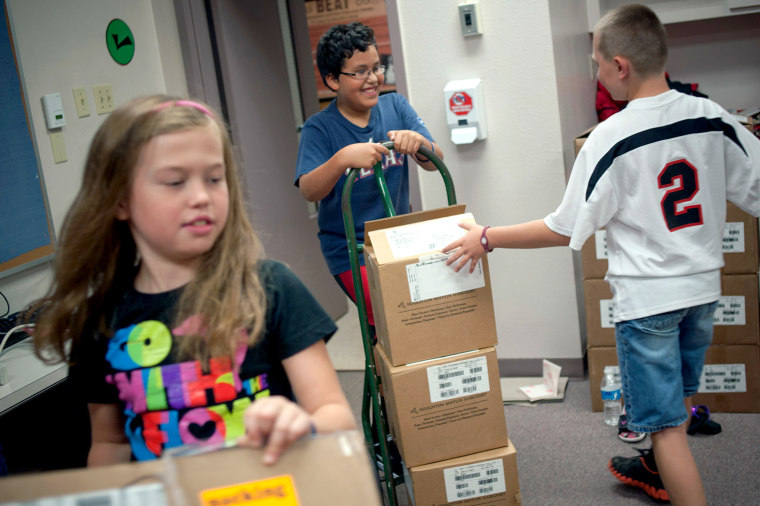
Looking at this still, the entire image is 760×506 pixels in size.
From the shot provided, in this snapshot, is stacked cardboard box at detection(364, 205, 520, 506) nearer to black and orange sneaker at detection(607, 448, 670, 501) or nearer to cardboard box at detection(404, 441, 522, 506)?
cardboard box at detection(404, 441, 522, 506)

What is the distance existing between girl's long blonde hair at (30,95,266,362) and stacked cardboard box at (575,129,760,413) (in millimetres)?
1749

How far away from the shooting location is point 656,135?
1712 mm

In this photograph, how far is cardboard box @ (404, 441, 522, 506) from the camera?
6.21ft

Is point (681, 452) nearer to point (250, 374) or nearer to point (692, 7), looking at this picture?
point (250, 374)

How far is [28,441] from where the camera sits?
194 cm

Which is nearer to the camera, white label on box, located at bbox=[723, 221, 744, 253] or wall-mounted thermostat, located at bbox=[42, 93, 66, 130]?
white label on box, located at bbox=[723, 221, 744, 253]

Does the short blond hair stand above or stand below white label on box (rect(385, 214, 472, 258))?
above

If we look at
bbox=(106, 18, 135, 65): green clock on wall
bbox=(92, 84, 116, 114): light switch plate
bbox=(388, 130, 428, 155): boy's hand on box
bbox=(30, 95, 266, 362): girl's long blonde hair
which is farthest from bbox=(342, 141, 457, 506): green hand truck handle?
bbox=(106, 18, 135, 65): green clock on wall

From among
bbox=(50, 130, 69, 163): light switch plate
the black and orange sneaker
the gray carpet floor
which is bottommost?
the gray carpet floor

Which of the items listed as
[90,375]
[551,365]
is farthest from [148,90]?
[90,375]

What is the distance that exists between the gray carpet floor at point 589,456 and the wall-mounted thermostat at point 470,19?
4.79ft

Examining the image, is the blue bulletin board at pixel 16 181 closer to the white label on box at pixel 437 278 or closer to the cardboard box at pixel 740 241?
the white label on box at pixel 437 278

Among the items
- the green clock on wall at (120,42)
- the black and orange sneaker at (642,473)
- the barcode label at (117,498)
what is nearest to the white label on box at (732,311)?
the black and orange sneaker at (642,473)

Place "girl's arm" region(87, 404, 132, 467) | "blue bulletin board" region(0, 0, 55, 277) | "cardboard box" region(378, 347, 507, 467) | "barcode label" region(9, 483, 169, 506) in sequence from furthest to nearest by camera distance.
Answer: "blue bulletin board" region(0, 0, 55, 277)
"cardboard box" region(378, 347, 507, 467)
"girl's arm" region(87, 404, 132, 467)
"barcode label" region(9, 483, 169, 506)
